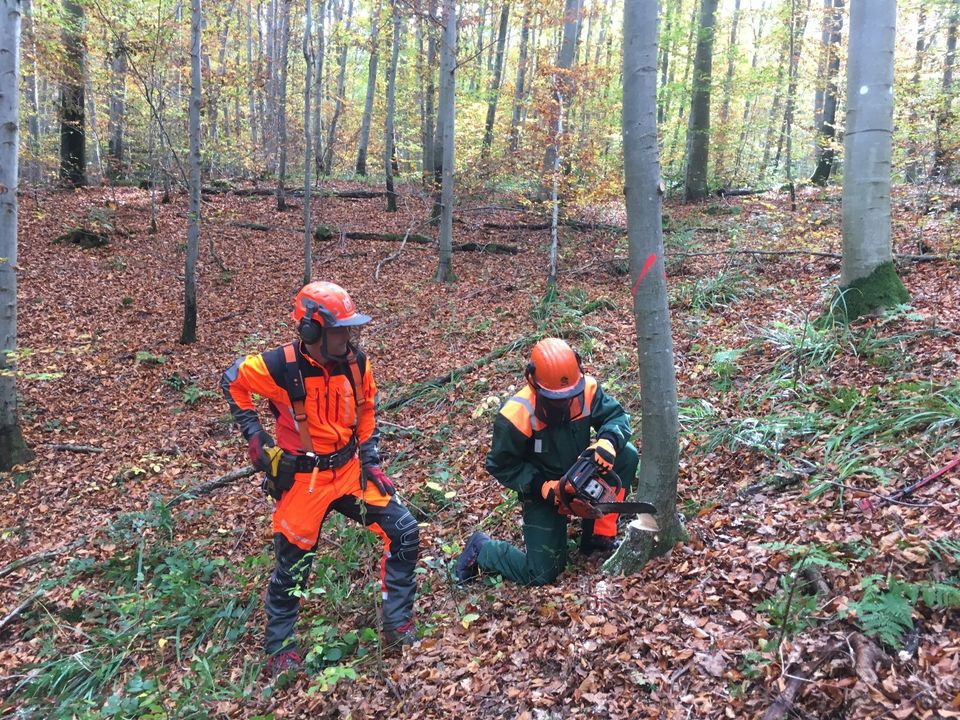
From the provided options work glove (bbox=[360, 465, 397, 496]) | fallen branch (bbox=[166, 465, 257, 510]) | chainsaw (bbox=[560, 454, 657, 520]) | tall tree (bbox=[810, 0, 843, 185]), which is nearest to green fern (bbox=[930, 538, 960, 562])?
chainsaw (bbox=[560, 454, 657, 520])

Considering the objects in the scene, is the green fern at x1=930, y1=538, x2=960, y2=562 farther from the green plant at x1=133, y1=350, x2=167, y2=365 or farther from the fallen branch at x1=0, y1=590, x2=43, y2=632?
the green plant at x1=133, y1=350, x2=167, y2=365

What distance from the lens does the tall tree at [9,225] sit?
19.9 feet

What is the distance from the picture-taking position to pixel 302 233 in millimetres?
15531

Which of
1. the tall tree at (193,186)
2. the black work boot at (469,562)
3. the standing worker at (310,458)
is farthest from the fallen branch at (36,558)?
the tall tree at (193,186)

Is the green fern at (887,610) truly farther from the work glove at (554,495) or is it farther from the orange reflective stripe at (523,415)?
the orange reflective stripe at (523,415)

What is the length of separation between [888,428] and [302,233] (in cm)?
1438

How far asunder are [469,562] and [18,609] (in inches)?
149

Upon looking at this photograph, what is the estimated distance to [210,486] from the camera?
639 cm

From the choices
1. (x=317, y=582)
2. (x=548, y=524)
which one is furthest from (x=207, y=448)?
(x=548, y=524)

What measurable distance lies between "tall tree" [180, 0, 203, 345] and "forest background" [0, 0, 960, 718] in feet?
0.25

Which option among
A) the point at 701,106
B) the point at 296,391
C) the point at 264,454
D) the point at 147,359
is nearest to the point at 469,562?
the point at 264,454

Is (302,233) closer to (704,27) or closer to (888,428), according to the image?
(704,27)

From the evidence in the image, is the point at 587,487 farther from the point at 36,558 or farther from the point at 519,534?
the point at 36,558

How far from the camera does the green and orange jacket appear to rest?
390cm
